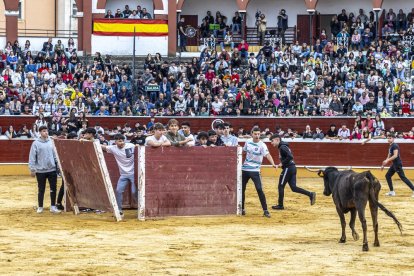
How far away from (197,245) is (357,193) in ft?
7.00

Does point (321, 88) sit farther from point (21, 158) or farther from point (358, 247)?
point (358, 247)

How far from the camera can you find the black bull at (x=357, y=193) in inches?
527

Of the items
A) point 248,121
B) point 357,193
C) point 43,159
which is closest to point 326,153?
point 248,121

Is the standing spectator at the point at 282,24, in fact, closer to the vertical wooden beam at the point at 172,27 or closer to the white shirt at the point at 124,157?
the vertical wooden beam at the point at 172,27

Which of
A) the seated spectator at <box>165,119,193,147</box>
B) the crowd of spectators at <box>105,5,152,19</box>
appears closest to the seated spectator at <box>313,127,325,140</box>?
the crowd of spectators at <box>105,5,152,19</box>

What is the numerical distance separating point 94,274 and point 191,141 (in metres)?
5.98

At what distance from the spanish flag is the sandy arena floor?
64.1 feet

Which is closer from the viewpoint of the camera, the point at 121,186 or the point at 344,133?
the point at 121,186

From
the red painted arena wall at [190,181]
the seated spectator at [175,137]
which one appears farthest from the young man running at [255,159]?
the seated spectator at [175,137]

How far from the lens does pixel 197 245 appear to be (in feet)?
46.2

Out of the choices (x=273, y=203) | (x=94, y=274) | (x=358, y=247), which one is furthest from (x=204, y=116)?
(x=94, y=274)

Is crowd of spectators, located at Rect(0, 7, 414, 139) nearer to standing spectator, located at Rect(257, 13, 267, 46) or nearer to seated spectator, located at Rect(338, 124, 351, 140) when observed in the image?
seated spectator, located at Rect(338, 124, 351, 140)

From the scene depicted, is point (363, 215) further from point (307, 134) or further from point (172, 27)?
point (172, 27)

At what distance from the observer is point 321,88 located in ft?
105
